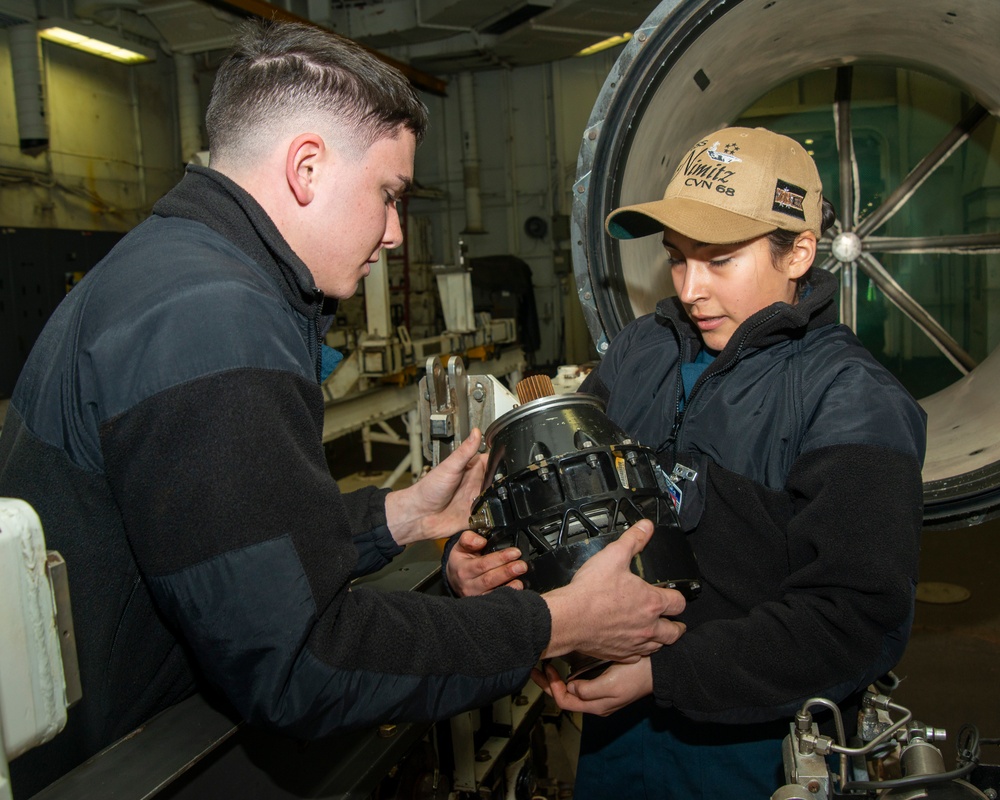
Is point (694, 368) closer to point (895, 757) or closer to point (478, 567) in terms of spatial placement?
point (478, 567)

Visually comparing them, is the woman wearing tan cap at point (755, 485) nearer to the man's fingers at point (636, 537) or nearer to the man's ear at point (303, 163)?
the man's fingers at point (636, 537)

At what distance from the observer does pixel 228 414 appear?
A: 97 centimetres

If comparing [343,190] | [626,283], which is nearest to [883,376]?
[343,190]

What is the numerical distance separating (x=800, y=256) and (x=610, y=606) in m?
0.74

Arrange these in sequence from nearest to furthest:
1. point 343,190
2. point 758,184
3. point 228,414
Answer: point 228,414 < point 343,190 < point 758,184

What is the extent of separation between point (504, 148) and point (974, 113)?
7.98 metres

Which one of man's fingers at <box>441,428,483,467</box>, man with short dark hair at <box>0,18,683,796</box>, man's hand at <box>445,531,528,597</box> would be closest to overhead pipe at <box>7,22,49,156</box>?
man with short dark hair at <box>0,18,683,796</box>

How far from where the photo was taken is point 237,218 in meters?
1.20

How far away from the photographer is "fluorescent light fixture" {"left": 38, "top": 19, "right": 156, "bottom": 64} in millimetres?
7355

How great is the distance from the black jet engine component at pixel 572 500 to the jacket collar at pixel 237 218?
0.45 m

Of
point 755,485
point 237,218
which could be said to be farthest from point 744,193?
point 237,218

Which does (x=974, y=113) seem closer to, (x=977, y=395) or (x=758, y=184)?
(x=977, y=395)

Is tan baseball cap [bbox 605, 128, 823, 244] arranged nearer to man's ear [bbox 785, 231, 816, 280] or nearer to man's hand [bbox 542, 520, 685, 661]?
man's ear [bbox 785, 231, 816, 280]

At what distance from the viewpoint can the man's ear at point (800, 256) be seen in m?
1.49
